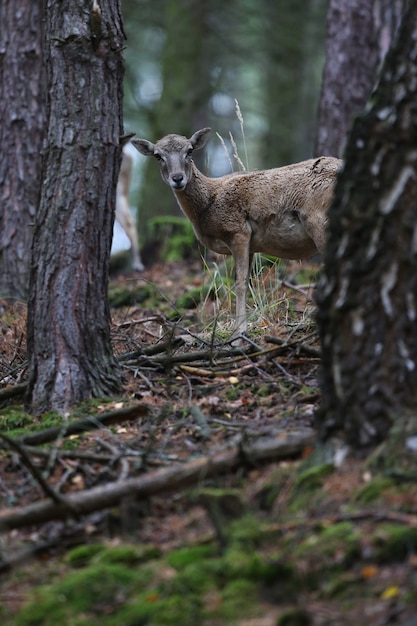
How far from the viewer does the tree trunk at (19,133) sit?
36.2 feet

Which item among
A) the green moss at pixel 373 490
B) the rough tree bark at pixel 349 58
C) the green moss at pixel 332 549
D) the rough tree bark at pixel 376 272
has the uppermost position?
the rough tree bark at pixel 349 58

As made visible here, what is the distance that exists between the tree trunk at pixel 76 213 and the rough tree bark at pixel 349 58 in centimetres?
676

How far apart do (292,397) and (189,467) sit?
1766 millimetres

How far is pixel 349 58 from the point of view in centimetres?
1362

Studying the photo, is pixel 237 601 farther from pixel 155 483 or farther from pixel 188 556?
pixel 155 483

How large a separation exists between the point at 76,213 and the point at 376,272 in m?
2.79

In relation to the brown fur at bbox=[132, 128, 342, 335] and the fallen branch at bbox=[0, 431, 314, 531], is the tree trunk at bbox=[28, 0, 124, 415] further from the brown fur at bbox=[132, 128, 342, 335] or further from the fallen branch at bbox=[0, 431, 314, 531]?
the brown fur at bbox=[132, 128, 342, 335]

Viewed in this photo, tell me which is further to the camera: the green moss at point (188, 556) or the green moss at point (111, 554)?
the green moss at point (111, 554)

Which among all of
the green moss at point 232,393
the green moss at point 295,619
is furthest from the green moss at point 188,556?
the green moss at point 232,393

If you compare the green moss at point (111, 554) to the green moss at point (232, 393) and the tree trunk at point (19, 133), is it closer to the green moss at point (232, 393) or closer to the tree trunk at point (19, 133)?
the green moss at point (232, 393)

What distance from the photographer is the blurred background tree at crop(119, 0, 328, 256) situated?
60.5 feet

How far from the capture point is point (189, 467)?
4.72 metres

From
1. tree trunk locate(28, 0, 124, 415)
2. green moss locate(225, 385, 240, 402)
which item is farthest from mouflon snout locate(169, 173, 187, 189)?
green moss locate(225, 385, 240, 402)

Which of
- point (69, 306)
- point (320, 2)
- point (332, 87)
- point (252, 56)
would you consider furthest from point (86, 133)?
point (320, 2)
